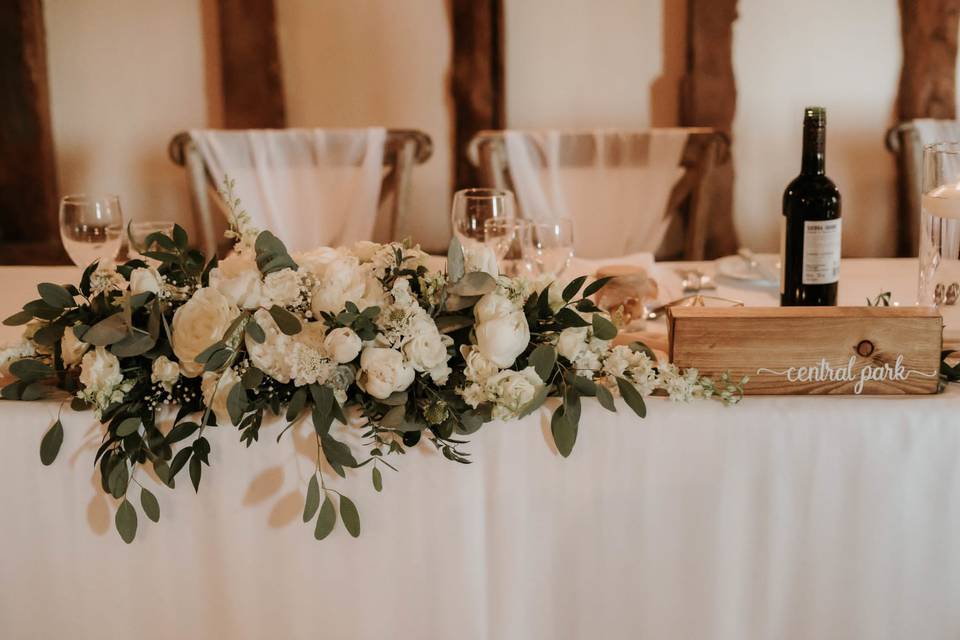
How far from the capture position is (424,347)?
0.93 meters

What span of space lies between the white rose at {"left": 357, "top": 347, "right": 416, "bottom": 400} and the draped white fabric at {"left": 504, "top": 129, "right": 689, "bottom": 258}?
167cm

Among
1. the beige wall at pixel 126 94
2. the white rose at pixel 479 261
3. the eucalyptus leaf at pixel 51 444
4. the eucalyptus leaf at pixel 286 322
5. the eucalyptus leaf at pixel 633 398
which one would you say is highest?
the beige wall at pixel 126 94

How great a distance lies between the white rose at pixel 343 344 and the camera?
908 mm

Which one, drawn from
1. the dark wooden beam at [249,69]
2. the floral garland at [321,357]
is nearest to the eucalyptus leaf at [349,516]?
the floral garland at [321,357]

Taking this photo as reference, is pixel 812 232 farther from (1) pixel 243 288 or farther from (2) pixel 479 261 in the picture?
(1) pixel 243 288

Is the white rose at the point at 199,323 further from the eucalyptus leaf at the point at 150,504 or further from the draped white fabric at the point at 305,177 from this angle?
the draped white fabric at the point at 305,177

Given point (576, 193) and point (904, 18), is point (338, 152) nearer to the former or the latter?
point (576, 193)

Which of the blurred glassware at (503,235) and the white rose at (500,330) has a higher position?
the blurred glassware at (503,235)

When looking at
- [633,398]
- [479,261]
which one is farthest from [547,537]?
[479,261]

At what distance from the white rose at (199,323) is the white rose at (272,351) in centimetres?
3

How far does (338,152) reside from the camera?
2.62 metres

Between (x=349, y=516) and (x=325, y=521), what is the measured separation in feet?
0.08

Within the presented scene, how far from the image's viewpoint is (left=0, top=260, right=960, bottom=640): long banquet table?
99cm

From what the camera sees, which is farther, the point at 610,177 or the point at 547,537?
the point at 610,177
